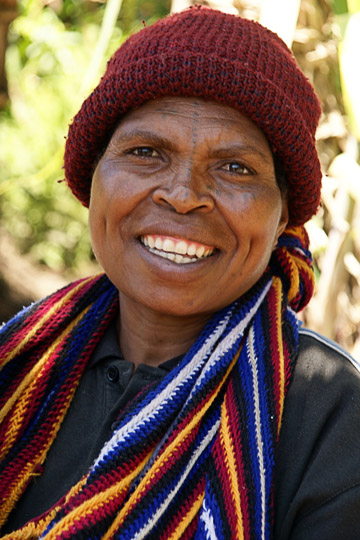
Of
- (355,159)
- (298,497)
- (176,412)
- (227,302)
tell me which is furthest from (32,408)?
(355,159)

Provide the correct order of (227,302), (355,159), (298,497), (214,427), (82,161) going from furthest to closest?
(355,159)
(82,161)
(227,302)
(214,427)
(298,497)

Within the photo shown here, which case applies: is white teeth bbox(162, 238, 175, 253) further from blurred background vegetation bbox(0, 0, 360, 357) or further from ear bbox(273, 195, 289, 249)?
blurred background vegetation bbox(0, 0, 360, 357)

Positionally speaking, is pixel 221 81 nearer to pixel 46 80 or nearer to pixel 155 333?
pixel 155 333

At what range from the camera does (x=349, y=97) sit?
1.99m

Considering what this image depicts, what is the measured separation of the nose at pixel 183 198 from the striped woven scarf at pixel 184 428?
305mm

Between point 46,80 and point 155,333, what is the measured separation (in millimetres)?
2713

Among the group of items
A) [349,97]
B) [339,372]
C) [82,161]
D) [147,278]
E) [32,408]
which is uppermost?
[349,97]

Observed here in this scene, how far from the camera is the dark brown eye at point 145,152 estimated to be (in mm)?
1735

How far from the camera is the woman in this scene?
1523mm

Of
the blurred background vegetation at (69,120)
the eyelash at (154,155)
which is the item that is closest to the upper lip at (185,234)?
the eyelash at (154,155)

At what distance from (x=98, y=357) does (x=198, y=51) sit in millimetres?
853

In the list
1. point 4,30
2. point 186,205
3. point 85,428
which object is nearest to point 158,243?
point 186,205

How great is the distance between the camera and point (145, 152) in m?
1.75

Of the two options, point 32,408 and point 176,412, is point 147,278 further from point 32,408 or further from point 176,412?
point 32,408
